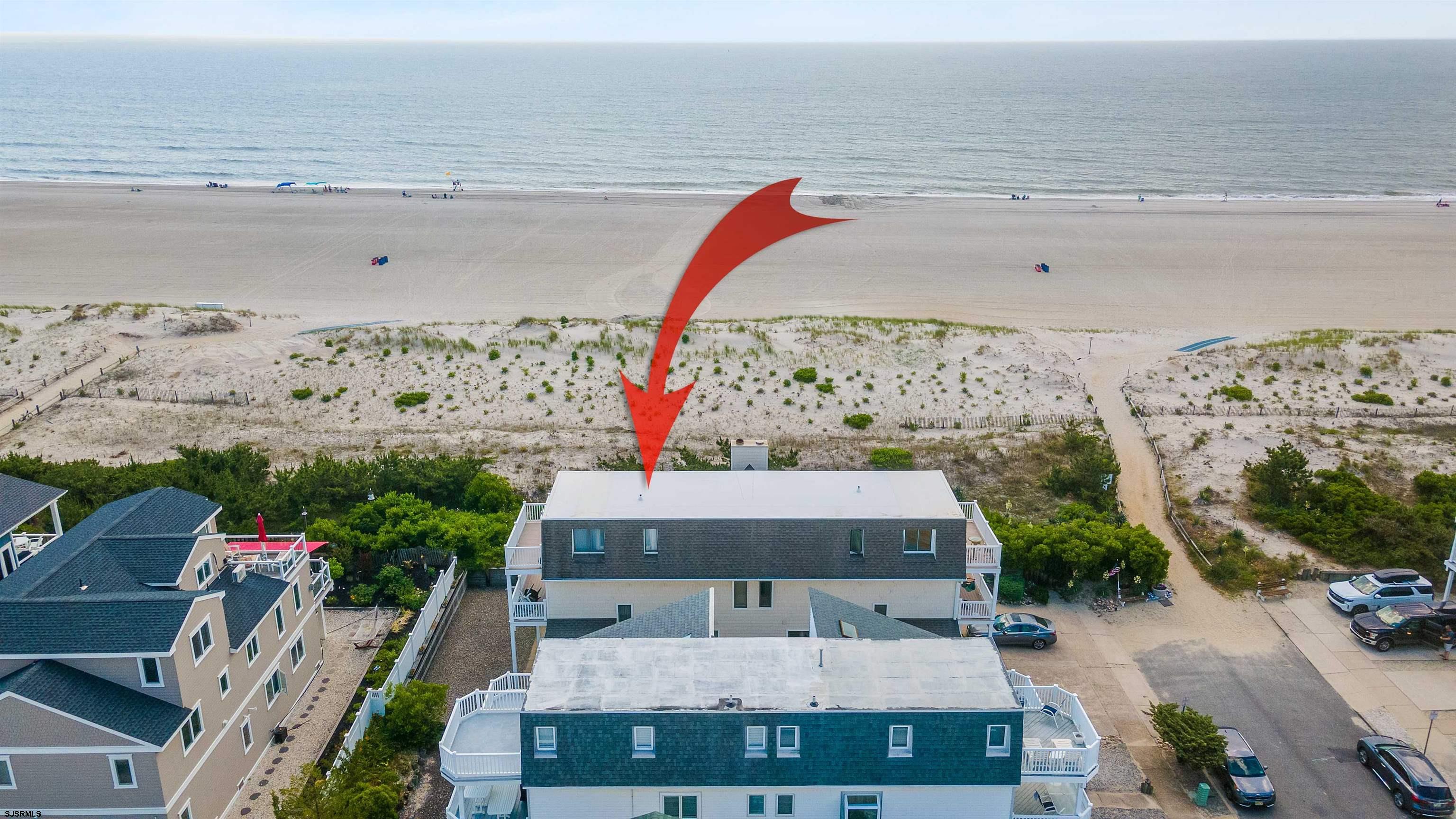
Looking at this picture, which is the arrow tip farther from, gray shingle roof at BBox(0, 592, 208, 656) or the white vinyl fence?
gray shingle roof at BBox(0, 592, 208, 656)

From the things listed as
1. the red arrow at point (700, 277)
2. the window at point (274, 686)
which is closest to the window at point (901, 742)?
the red arrow at point (700, 277)

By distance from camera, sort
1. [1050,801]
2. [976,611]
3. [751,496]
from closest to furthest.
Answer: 1. [1050,801]
2. [976,611]
3. [751,496]

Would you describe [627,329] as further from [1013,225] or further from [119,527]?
[1013,225]

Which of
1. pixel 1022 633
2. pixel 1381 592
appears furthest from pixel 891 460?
pixel 1381 592

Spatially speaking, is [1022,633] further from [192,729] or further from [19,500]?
[19,500]

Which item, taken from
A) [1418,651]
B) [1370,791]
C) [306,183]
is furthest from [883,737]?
[306,183]
